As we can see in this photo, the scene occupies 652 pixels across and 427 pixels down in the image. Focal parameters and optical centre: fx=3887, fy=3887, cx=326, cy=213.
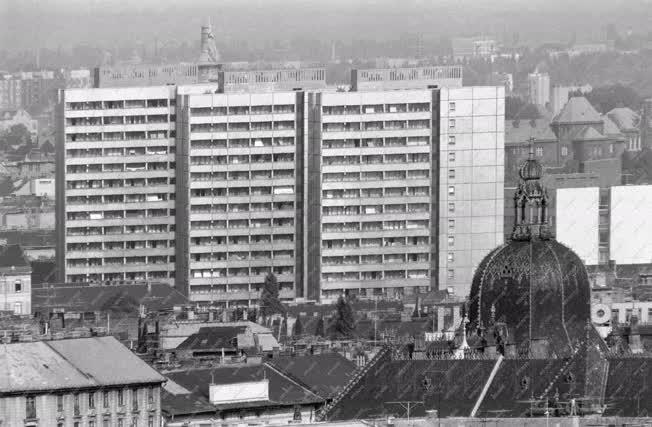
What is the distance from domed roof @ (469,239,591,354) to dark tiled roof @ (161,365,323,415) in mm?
11638

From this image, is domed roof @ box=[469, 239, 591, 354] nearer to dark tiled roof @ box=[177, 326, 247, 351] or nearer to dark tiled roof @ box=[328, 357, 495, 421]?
dark tiled roof @ box=[328, 357, 495, 421]

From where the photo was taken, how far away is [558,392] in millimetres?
89125

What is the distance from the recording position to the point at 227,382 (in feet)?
363

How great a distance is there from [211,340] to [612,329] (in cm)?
2445

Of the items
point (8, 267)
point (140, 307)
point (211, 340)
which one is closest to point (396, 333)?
point (211, 340)

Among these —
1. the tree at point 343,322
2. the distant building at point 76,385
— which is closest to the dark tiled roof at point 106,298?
the tree at point 343,322

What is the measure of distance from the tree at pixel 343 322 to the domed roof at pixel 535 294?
54943 mm

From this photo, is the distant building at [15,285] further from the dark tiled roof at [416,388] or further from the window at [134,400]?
the dark tiled roof at [416,388]

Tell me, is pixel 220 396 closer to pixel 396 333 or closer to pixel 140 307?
pixel 396 333

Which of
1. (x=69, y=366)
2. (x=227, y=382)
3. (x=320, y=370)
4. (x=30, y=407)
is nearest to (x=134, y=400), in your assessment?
(x=69, y=366)

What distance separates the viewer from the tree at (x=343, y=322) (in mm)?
154250

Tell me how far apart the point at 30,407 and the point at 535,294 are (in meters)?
13.0

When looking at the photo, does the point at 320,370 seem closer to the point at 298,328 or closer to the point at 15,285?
the point at 298,328

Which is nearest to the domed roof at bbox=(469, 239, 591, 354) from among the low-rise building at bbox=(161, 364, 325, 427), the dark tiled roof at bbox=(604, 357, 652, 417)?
the dark tiled roof at bbox=(604, 357, 652, 417)
